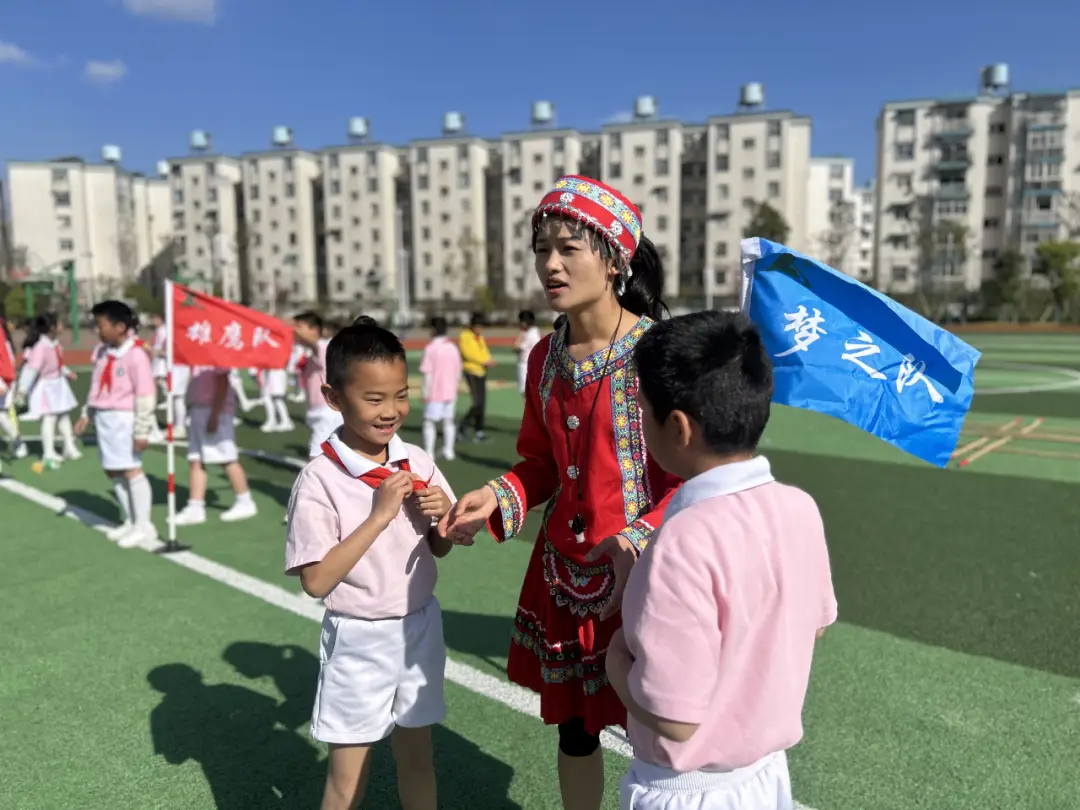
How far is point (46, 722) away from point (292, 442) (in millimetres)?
8299

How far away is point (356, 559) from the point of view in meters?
2.15

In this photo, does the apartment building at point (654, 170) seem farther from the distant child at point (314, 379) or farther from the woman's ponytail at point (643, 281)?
the woman's ponytail at point (643, 281)

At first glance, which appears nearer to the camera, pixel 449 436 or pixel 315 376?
pixel 315 376

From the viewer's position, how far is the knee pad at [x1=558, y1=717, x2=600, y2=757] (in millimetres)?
2416

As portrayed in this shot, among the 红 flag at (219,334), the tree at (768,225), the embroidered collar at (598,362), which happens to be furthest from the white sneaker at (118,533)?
the tree at (768,225)

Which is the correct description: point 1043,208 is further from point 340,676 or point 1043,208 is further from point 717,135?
point 340,676

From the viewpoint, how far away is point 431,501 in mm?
2248

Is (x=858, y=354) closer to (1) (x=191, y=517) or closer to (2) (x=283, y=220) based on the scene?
(1) (x=191, y=517)

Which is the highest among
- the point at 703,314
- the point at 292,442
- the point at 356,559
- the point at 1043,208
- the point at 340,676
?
the point at 1043,208

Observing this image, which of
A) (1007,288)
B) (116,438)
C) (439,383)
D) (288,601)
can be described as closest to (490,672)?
(288,601)

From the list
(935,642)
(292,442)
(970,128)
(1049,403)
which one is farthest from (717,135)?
(935,642)

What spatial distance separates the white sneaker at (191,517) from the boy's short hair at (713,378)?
6532mm

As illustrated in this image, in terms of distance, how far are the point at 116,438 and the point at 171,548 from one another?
3.29 ft

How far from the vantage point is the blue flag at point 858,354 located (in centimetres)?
237
